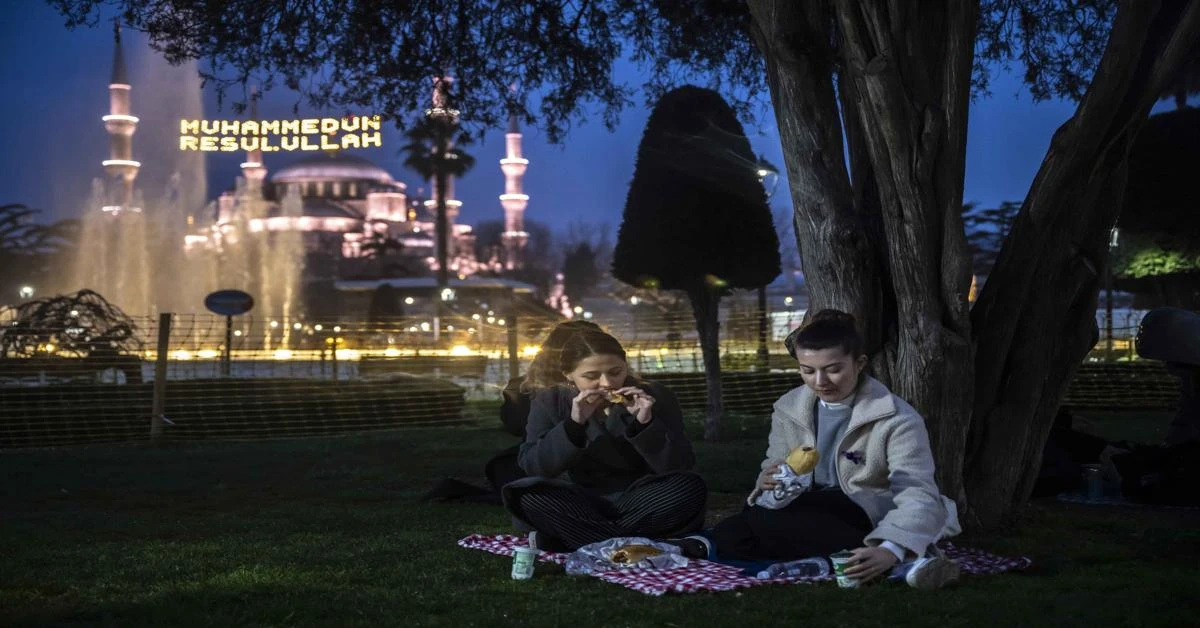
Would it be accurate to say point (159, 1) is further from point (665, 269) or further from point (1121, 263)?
point (1121, 263)

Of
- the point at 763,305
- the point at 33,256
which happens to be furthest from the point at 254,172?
the point at 763,305

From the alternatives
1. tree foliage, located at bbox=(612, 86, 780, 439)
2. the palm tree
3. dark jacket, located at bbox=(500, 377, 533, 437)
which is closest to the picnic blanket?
dark jacket, located at bbox=(500, 377, 533, 437)

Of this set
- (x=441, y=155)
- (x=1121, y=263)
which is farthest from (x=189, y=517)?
(x=441, y=155)

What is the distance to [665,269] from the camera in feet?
45.4

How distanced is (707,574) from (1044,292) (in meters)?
2.80

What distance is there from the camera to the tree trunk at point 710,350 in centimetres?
1310

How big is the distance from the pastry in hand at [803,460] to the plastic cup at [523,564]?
3.54ft

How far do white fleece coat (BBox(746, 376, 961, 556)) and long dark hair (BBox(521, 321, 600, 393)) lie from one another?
110 centimetres

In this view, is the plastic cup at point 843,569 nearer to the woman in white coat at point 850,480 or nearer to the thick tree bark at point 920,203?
the woman in white coat at point 850,480

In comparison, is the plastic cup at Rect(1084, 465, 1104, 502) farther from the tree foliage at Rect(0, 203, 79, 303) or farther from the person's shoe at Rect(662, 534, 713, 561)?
the tree foliage at Rect(0, 203, 79, 303)

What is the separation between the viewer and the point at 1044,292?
22.6ft

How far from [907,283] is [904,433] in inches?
60.5

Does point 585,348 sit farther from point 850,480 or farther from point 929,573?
point 929,573

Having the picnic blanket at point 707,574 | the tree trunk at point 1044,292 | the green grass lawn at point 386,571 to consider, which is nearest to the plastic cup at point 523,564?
the green grass lawn at point 386,571
